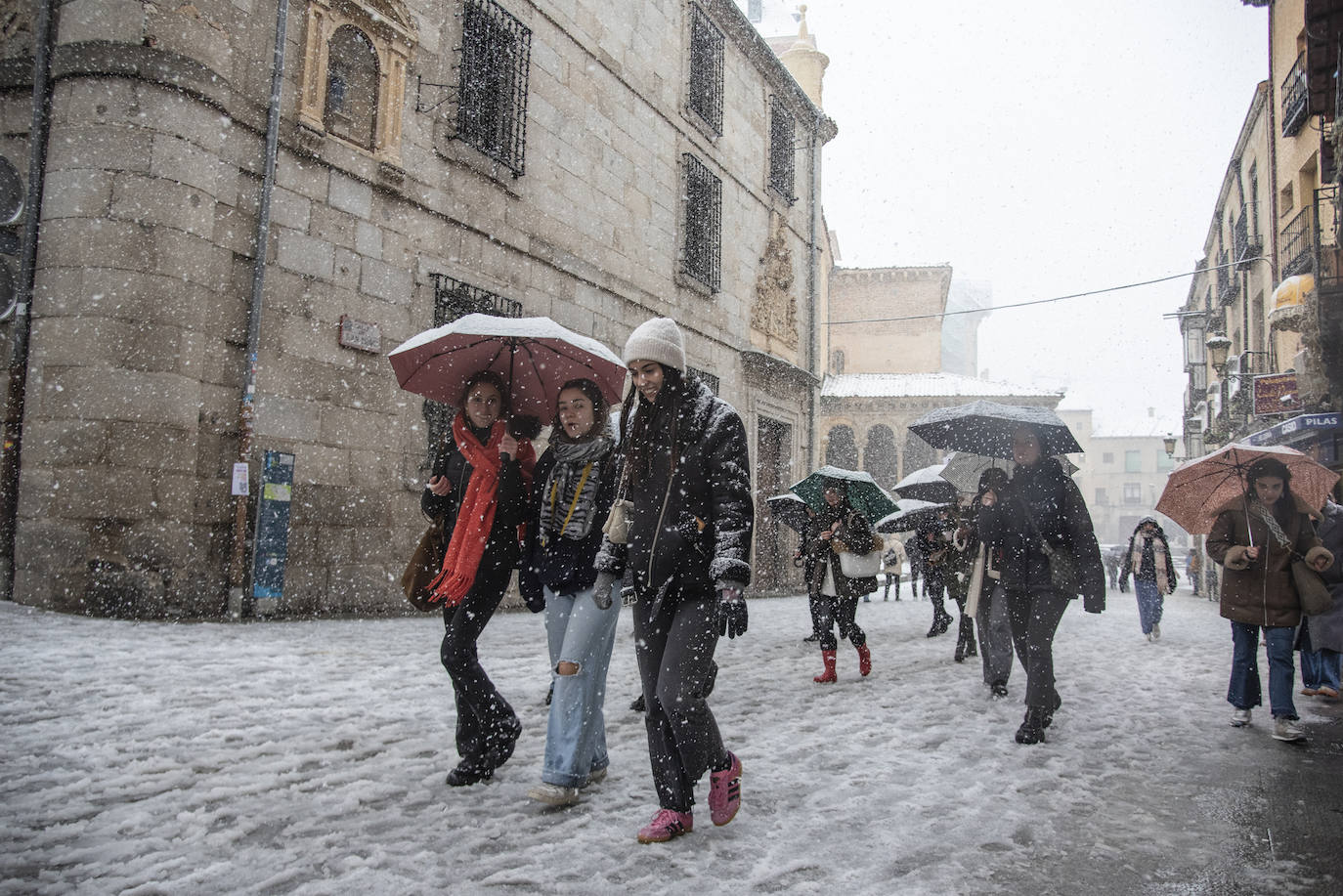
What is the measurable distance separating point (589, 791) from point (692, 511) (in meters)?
1.32

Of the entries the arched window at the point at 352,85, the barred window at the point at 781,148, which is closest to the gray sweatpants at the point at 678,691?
the arched window at the point at 352,85

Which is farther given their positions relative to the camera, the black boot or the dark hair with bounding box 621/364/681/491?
the black boot

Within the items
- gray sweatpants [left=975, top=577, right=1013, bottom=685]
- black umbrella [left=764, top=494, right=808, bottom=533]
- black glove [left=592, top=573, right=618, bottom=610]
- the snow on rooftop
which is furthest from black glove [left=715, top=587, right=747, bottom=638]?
the snow on rooftop

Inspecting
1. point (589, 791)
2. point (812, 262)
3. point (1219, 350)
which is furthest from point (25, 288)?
point (1219, 350)

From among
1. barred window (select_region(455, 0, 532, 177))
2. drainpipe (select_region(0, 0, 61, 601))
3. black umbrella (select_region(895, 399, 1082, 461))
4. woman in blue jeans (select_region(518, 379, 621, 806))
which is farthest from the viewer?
barred window (select_region(455, 0, 532, 177))

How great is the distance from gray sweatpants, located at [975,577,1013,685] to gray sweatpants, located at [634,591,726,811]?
387 centimetres

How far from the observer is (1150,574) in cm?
1152

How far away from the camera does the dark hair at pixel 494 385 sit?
407cm

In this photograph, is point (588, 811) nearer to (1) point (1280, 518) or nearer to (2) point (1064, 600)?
(2) point (1064, 600)

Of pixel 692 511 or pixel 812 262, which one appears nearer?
pixel 692 511

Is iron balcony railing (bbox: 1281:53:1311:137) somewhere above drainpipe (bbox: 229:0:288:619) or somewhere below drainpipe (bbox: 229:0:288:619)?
above

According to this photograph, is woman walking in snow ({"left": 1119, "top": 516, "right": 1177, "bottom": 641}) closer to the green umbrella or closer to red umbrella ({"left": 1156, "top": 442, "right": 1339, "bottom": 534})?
the green umbrella

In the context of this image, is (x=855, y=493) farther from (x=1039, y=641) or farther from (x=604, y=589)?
(x=604, y=589)

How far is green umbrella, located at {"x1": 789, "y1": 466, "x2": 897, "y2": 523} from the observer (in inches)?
321
